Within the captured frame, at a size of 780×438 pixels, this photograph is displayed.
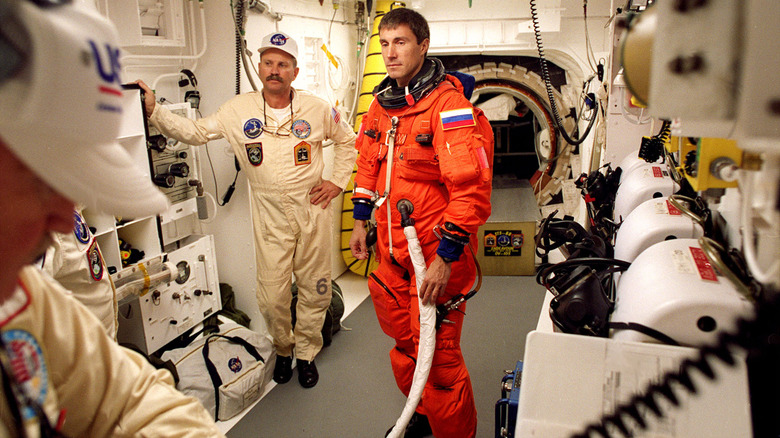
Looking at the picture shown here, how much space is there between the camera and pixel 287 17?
4285mm

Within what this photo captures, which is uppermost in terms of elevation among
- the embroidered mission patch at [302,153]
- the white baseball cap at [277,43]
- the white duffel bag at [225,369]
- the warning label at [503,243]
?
the white baseball cap at [277,43]

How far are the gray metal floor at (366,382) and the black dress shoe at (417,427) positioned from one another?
163 mm

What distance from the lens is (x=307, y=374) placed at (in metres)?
3.54

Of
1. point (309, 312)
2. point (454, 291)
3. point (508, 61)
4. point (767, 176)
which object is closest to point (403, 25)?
point (454, 291)

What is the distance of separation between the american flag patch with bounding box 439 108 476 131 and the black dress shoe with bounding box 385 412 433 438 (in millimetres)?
1546

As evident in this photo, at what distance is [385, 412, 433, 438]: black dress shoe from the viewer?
2.92 metres

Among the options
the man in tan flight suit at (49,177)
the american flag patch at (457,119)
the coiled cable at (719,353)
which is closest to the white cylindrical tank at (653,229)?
the american flag patch at (457,119)

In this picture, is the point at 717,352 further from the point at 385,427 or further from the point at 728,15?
the point at 385,427

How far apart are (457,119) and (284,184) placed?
53.6 inches

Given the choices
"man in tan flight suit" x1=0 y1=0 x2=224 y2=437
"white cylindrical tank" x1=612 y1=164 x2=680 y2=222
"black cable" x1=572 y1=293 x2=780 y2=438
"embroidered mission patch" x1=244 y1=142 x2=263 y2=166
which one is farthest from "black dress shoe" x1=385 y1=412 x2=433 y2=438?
"man in tan flight suit" x1=0 y1=0 x2=224 y2=437

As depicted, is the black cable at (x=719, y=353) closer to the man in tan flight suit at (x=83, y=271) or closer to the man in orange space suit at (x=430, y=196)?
the man in orange space suit at (x=430, y=196)

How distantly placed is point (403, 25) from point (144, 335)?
231 centimetres

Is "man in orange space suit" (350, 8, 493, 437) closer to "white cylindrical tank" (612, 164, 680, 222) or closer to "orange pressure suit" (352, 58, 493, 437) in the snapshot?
"orange pressure suit" (352, 58, 493, 437)

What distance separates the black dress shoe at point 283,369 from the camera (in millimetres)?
3576
